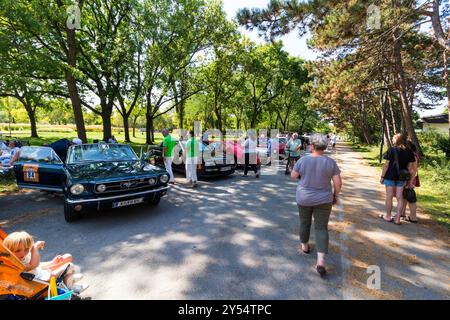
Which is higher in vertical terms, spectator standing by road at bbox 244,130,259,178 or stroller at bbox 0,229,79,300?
spectator standing by road at bbox 244,130,259,178

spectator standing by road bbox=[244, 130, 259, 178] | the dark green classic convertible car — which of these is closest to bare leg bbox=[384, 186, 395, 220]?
the dark green classic convertible car

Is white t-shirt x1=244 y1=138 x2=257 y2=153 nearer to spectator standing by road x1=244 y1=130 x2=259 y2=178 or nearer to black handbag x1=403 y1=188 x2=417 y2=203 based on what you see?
spectator standing by road x1=244 y1=130 x2=259 y2=178

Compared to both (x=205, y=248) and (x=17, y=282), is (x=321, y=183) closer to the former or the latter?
(x=205, y=248)

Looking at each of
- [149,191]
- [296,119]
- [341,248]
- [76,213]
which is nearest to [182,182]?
[149,191]

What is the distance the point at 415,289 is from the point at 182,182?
772 cm

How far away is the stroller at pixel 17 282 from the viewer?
244cm

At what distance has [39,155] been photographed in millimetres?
7039

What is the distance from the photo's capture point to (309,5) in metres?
7.58

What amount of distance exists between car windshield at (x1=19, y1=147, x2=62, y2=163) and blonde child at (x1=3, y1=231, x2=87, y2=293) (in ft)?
15.2

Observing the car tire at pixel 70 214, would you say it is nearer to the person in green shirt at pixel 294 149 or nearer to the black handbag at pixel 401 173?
the black handbag at pixel 401 173

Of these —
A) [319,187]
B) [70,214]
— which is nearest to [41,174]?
[70,214]

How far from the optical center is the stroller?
2.44 metres

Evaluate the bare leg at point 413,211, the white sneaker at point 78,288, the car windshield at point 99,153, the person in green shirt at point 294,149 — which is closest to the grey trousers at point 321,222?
the white sneaker at point 78,288

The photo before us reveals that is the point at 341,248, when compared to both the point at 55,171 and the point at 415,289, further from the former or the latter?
the point at 55,171
